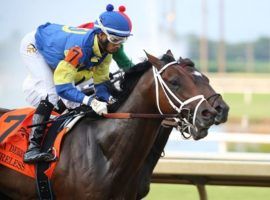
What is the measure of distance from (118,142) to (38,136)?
562 mm

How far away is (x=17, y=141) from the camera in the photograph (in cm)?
582

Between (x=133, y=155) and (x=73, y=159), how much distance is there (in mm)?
407

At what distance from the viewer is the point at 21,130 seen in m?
5.84

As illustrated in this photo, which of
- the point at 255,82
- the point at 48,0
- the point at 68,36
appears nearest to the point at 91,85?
the point at 68,36

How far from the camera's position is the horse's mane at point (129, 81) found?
566 centimetres

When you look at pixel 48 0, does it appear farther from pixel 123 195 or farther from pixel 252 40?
pixel 252 40

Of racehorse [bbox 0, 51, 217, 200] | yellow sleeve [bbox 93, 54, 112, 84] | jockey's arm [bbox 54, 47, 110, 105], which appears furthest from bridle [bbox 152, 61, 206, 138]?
yellow sleeve [bbox 93, 54, 112, 84]

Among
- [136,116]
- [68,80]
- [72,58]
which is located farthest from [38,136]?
[136,116]

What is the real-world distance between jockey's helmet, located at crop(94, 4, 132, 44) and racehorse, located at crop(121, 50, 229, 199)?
1.05 feet

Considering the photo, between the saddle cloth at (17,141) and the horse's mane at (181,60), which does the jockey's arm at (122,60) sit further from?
the horse's mane at (181,60)

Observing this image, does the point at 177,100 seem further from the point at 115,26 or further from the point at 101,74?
the point at 101,74

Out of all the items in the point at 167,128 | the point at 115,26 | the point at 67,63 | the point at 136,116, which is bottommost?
the point at 167,128

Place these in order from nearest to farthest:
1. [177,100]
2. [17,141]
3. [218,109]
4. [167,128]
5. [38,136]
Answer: [218,109] → [177,100] → [38,136] → [17,141] → [167,128]

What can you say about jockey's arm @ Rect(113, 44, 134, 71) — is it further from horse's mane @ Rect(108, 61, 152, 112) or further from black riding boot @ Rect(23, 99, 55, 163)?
black riding boot @ Rect(23, 99, 55, 163)
